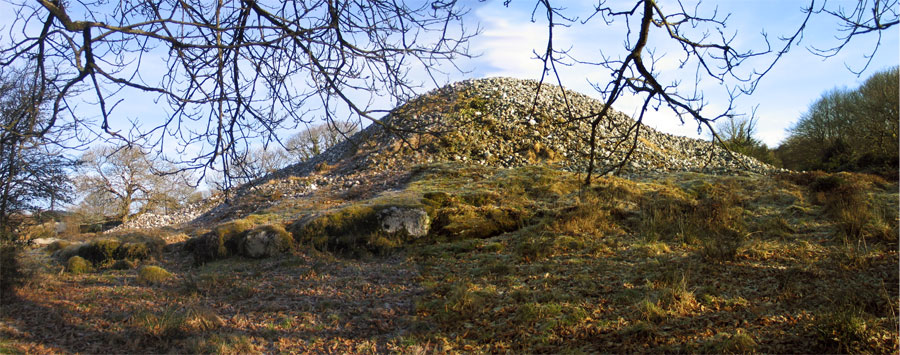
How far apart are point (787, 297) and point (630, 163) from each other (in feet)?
29.5

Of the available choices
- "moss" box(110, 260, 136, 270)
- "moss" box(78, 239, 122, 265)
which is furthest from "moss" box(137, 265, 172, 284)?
"moss" box(78, 239, 122, 265)

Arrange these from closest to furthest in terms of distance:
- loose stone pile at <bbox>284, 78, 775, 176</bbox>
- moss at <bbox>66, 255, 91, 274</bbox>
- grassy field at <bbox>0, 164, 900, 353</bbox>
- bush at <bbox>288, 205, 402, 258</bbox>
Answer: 1. grassy field at <bbox>0, 164, 900, 353</bbox>
2. bush at <bbox>288, 205, 402, 258</bbox>
3. moss at <bbox>66, 255, 91, 274</bbox>
4. loose stone pile at <bbox>284, 78, 775, 176</bbox>

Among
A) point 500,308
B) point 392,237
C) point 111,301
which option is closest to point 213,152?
point 500,308

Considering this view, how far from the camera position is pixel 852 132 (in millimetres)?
17391

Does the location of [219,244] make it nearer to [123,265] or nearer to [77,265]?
[123,265]

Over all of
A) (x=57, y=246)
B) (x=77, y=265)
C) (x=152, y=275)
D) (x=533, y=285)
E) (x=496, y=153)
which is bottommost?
(x=533, y=285)

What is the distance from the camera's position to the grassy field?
417 centimetres

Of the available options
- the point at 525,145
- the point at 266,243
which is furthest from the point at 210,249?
the point at 525,145

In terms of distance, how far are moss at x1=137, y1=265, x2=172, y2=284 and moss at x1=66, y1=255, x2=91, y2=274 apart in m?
1.55

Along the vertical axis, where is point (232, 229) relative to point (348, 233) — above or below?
above

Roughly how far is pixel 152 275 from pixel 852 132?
21433 mm

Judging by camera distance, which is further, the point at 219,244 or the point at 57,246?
the point at 57,246

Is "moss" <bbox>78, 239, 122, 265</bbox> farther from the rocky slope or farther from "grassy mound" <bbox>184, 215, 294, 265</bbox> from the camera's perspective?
the rocky slope

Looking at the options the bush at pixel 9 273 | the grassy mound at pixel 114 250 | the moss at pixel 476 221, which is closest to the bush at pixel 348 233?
the moss at pixel 476 221
